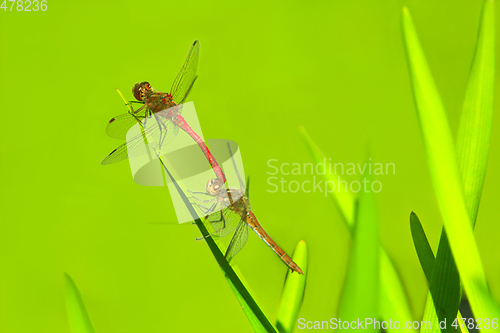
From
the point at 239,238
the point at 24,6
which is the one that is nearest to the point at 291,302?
the point at 239,238

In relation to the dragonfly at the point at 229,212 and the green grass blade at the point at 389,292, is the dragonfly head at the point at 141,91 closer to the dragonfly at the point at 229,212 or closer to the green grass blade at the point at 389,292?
the dragonfly at the point at 229,212

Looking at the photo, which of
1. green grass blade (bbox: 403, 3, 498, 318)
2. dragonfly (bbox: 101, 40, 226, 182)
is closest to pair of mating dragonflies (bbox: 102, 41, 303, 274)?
dragonfly (bbox: 101, 40, 226, 182)

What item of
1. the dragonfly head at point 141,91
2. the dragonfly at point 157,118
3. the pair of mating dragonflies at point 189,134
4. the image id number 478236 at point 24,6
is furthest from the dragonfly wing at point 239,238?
the image id number 478236 at point 24,6

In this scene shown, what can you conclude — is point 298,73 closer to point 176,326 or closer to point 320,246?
point 320,246

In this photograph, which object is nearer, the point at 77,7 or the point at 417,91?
the point at 417,91

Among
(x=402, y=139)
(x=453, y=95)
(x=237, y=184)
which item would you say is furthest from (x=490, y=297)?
(x=453, y=95)

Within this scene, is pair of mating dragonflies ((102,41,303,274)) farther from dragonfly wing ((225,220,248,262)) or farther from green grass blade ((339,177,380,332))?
green grass blade ((339,177,380,332))
